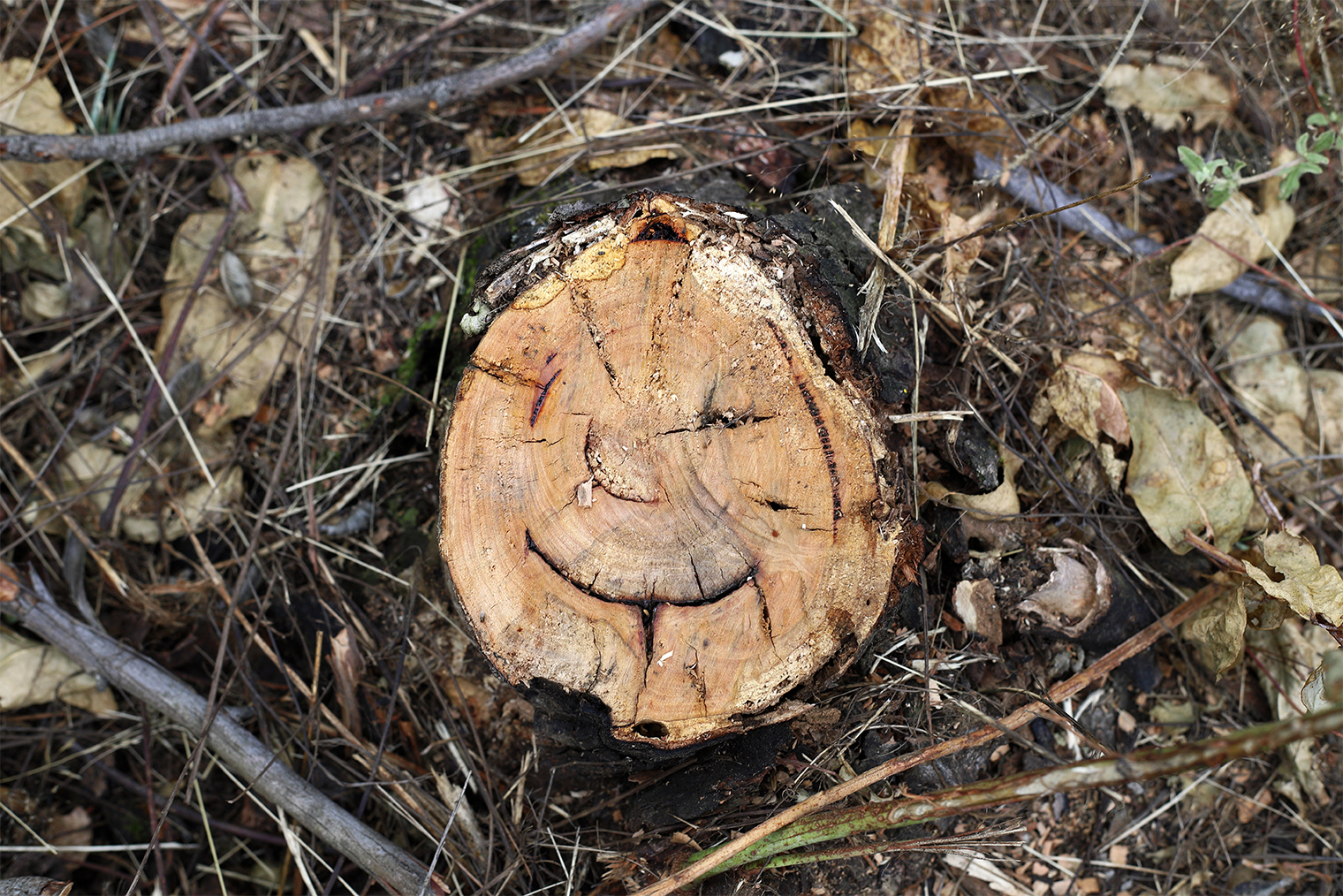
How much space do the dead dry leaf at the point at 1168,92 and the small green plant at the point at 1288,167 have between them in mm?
302

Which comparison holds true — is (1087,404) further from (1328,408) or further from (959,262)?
(1328,408)

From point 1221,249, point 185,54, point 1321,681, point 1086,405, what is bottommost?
point 1321,681

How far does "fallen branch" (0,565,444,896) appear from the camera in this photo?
6.13 ft

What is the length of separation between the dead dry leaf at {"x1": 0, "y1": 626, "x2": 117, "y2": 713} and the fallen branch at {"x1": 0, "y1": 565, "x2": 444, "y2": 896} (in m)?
0.11

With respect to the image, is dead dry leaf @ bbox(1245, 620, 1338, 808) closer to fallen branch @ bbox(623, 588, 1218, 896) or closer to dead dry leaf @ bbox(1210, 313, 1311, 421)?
dead dry leaf @ bbox(1210, 313, 1311, 421)

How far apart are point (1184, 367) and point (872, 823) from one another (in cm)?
162

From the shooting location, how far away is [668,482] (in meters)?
1.55

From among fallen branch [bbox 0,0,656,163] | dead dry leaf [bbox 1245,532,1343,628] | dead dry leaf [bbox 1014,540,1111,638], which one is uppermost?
fallen branch [bbox 0,0,656,163]

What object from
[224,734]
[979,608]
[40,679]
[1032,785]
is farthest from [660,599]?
[40,679]

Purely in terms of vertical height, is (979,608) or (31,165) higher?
(31,165)

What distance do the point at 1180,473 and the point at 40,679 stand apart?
3159 millimetres

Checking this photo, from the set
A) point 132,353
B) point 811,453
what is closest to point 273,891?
point 132,353

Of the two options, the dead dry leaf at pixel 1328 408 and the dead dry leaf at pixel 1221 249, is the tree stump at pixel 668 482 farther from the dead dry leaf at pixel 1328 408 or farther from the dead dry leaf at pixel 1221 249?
the dead dry leaf at pixel 1328 408

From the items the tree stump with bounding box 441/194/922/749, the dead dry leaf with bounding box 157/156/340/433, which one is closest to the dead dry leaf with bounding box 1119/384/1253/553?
the tree stump with bounding box 441/194/922/749
